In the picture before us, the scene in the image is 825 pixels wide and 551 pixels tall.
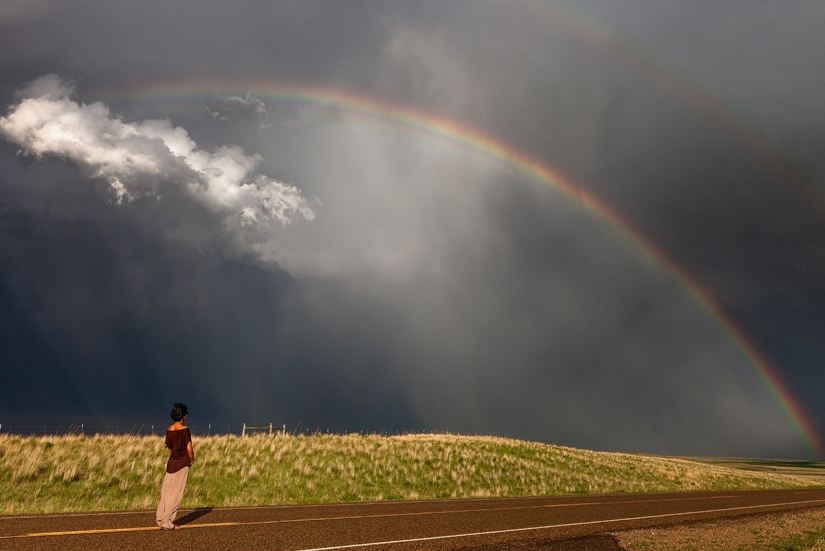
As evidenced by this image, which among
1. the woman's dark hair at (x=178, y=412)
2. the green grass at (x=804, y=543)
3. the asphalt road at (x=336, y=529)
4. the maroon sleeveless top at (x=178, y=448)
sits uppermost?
the woman's dark hair at (x=178, y=412)

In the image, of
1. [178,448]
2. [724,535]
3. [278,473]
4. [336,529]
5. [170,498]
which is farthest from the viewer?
[278,473]

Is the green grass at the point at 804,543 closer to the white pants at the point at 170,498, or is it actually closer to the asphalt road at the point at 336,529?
the asphalt road at the point at 336,529

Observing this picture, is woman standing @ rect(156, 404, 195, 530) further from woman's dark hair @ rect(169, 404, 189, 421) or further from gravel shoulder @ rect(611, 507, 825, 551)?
gravel shoulder @ rect(611, 507, 825, 551)

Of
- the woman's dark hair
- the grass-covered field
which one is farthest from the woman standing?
the grass-covered field

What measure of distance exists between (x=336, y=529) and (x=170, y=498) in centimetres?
369

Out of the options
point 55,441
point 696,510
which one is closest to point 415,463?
point 696,510

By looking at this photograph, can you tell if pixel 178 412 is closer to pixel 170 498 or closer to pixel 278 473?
pixel 170 498

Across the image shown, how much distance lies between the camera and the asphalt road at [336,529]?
1048cm

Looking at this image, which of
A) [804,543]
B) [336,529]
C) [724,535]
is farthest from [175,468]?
[804,543]

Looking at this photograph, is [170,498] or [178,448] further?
[178,448]

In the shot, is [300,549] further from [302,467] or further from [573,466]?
[573,466]

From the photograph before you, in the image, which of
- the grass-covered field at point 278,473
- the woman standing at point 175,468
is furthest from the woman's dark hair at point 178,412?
the grass-covered field at point 278,473

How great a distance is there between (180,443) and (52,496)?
11573 millimetres

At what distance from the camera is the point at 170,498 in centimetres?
1212
